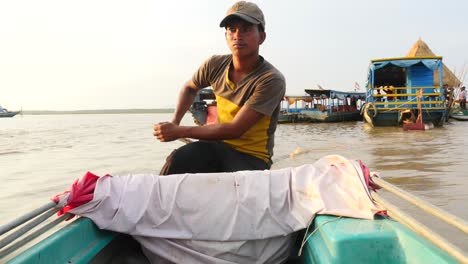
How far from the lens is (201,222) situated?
1553mm

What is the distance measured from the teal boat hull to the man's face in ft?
3.50

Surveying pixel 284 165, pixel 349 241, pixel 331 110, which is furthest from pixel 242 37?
pixel 331 110

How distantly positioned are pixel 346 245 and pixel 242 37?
1296mm


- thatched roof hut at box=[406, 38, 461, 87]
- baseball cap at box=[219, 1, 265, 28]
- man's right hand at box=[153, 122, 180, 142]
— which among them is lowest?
man's right hand at box=[153, 122, 180, 142]

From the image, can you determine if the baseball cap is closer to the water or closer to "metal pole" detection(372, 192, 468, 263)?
"metal pole" detection(372, 192, 468, 263)

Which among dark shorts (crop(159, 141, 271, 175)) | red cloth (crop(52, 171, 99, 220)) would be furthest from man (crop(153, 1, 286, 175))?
red cloth (crop(52, 171, 99, 220))

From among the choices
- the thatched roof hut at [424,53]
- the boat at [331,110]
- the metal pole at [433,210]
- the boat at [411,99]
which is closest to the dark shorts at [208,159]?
the metal pole at [433,210]

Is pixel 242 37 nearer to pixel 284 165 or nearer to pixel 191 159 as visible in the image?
pixel 191 159

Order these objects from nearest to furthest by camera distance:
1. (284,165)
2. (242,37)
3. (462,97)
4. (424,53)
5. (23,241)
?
1. (23,241)
2. (242,37)
3. (284,165)
4. (462,97)
5. (424,53)

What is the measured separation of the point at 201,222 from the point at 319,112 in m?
20.4

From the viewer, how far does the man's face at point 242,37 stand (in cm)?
206

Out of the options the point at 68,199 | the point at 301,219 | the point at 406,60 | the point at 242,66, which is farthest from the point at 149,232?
the point at 406,60

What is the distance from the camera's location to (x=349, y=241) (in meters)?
1.15

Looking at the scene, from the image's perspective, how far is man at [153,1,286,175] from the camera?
200cm
